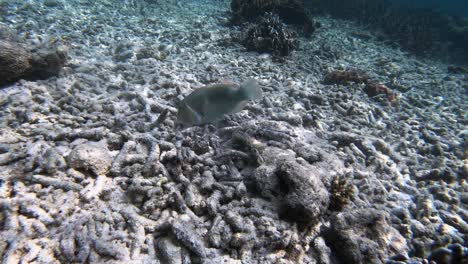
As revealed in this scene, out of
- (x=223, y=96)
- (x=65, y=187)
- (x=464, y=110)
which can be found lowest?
(x=464, y=110)

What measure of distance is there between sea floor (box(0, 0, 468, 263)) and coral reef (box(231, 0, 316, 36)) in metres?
4.11

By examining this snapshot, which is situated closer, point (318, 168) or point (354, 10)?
point (318, 168)

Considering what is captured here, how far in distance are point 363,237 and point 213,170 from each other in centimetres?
157

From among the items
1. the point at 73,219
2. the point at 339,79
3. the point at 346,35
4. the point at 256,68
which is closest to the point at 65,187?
the point at 73,219

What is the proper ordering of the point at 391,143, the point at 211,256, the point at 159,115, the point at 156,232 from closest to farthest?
the point at 211,256, the point at 156,232, the point at 159,115, the point at 391,143

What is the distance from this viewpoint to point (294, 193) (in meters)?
2.50

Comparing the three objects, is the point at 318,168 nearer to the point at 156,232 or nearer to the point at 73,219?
the point at 156,232

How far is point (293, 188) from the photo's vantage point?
2527 millimetres

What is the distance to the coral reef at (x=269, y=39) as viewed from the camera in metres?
7.00

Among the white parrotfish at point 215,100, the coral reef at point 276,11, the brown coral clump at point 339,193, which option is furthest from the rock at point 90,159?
the coral reef at point 276,11

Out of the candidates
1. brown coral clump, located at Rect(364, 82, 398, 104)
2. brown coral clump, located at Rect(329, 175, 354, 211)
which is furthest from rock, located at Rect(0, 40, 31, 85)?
brown coral clump, located at Rect(364, 82, 398, 104)

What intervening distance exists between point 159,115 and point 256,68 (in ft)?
9.46

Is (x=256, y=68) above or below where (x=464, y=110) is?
above

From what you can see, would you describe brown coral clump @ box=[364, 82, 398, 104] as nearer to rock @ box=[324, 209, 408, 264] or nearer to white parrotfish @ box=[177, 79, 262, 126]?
rock @ box=[324, 209, 408, 264]
